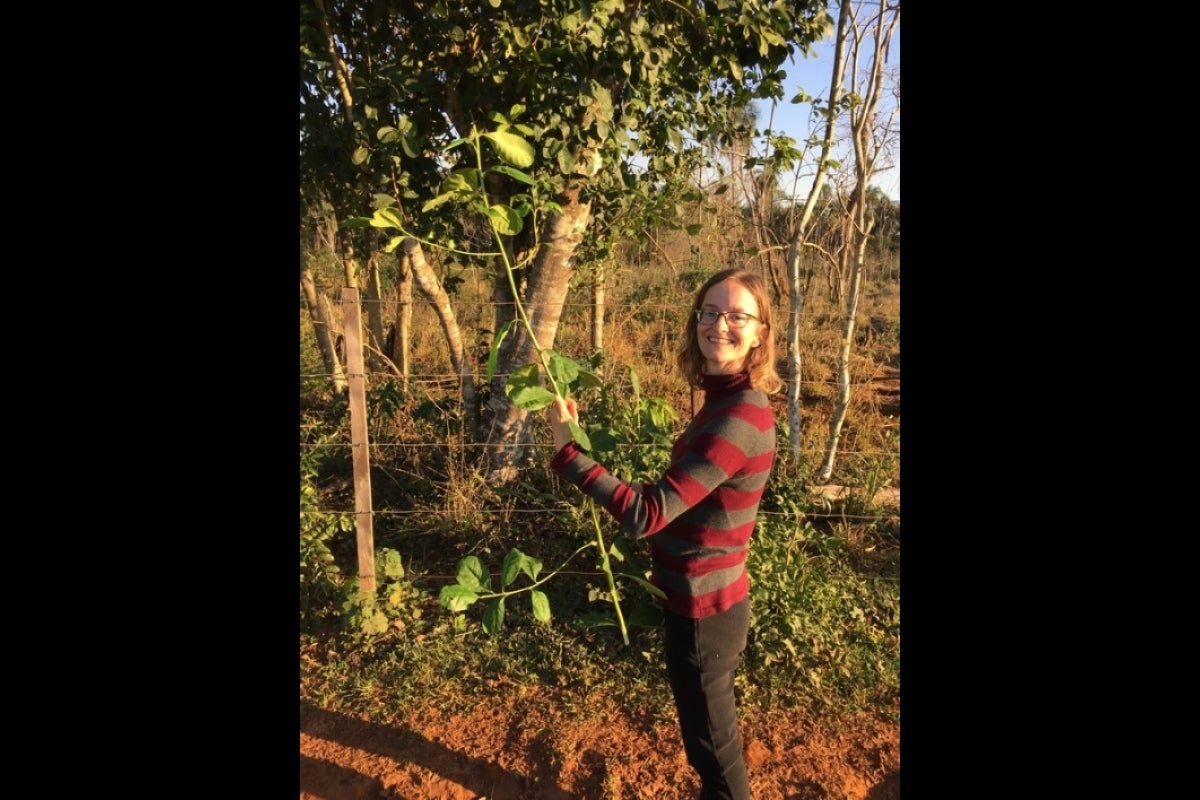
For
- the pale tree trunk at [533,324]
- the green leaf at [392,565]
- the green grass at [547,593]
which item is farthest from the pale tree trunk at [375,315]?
the green leaf at [392,565]

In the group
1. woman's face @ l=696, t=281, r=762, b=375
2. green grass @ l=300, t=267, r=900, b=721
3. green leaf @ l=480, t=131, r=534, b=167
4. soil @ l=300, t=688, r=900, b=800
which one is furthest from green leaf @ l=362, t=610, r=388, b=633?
green leaf @ l=480, t=131, r=534, b=167

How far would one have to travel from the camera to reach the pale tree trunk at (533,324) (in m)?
3.19

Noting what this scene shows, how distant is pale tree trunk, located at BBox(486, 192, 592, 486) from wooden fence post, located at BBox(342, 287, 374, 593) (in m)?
0.59

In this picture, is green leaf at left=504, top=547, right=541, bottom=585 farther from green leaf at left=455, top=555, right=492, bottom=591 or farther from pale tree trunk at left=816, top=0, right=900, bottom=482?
pale tree trunk at left=816, top=0, right=900, bottom=482

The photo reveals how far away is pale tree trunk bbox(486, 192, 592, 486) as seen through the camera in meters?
3.19

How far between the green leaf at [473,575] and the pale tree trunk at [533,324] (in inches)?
53.4

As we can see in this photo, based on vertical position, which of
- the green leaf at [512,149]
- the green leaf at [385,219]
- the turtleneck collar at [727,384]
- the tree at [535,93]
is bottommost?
the turtleneck collar at [727,384]

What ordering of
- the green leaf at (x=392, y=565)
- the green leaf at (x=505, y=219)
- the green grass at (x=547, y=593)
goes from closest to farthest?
the green leaf at (x=505, y=219)
the green grass at (x=547, y=593)
the green leaf at (x=392, y=565)

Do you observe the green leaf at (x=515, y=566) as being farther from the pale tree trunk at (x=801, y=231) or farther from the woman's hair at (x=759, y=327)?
the pale tree trunk at (x=801, y=231)

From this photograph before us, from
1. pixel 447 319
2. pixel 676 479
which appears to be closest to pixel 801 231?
pixel 447 319

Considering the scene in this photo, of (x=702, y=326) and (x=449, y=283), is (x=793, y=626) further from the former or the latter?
(x=449, y=283)

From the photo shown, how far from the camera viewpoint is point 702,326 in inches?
59.5

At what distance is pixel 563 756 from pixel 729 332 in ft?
5.27
